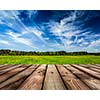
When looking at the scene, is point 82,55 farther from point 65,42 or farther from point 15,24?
point 15,24

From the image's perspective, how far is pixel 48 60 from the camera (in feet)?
12.1

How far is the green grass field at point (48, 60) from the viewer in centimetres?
363

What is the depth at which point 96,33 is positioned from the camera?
349 cm

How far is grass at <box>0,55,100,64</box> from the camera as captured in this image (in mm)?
3631

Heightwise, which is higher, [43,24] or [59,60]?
[43,24]

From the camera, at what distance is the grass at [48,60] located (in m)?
3.63

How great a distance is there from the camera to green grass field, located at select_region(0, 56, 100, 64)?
3.63 meters

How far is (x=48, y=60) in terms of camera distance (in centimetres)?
368
